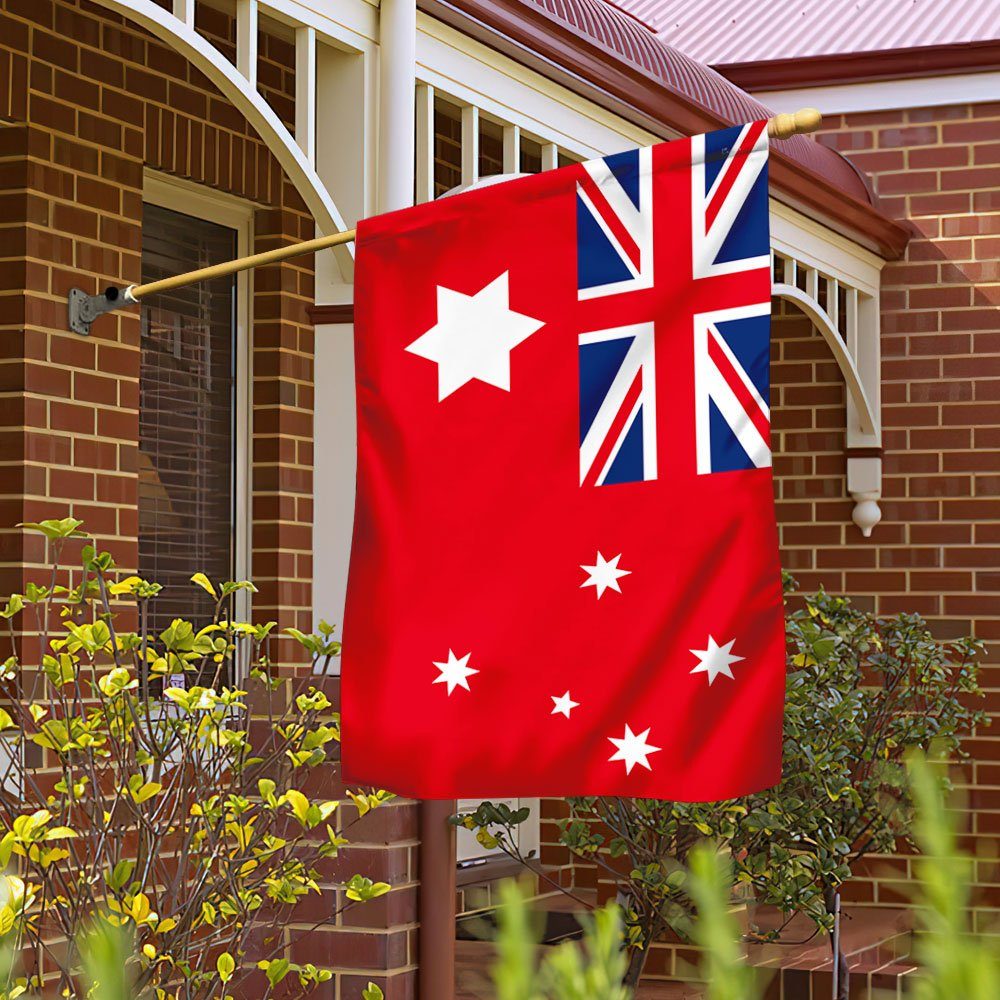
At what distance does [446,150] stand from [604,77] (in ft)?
5.34

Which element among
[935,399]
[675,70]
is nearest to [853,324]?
[935,399]

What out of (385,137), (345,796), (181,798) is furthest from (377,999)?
(385,137)

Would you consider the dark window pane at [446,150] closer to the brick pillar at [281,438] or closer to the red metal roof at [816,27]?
the brick pillar at [281,438]

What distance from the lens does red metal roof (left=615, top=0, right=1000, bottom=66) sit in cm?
832

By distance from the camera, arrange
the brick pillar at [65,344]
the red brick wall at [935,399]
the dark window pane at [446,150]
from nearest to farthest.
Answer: the brick pillar at [65,344] → the dark window pane at [446,150] → the red brick wall at [935,399]

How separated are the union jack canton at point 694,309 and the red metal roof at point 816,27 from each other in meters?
5.79

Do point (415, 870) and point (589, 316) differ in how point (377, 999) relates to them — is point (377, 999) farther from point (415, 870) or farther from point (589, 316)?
point (589, 316)

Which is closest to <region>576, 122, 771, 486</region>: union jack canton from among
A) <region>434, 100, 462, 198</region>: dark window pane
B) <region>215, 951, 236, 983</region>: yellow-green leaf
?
<region>215, 951, 236, 983</region>: yellow-green leaf

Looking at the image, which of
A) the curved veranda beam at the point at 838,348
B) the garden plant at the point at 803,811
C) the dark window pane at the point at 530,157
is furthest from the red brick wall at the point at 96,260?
the curved veranda beam at the point at 838,348

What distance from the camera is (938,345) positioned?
8250 mm

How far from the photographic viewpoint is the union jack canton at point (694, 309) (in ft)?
9.32

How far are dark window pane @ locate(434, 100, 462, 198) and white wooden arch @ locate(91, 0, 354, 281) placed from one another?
2.64m

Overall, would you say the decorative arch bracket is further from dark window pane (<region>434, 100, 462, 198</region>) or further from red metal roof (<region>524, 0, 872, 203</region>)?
dark window pane (<region>434, 100, 462, 198</region>)

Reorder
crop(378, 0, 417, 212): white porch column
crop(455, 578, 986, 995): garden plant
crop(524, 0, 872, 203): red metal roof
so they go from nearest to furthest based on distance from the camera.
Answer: crop(378, 0, 417, 212): white porch column, crop(455, 578, 986, 995): garden plant, crop(524, 0, 872, 203): red metal roof
